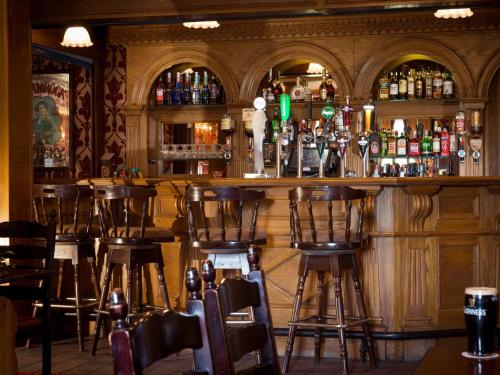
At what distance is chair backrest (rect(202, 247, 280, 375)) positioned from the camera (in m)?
1.89

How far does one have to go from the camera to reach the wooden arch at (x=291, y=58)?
27.7 feet

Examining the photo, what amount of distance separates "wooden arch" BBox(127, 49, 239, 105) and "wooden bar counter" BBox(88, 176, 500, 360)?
127 inches

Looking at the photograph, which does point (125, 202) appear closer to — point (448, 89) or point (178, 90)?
point (178, 90)

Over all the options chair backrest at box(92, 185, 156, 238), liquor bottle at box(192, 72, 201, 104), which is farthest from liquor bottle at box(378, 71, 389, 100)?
chair backrest at box(92, 185, 156, 238)

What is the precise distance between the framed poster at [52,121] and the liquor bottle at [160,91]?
1000 millimetres

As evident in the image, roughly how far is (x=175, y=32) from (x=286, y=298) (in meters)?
4.07

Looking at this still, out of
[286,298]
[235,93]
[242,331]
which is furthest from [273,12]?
[242,331]

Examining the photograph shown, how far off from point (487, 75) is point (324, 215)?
3283mm

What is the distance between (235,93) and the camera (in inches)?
343

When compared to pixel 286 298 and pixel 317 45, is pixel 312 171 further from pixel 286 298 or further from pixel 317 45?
pixel 317 45

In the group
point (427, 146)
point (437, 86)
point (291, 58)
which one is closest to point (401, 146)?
point (427, 146)

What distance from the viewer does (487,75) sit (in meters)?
8.16

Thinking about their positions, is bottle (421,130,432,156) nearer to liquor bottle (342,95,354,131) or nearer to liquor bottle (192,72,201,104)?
liquor bottle (342,95,354,131)

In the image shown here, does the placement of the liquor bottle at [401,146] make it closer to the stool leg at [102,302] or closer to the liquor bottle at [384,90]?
the liquor bottle at [384,90]
